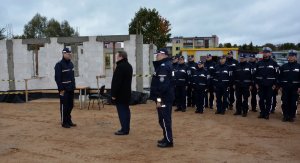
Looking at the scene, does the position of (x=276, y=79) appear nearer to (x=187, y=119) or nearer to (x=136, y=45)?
(x=187, y=119)

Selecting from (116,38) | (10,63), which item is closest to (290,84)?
(116,38)

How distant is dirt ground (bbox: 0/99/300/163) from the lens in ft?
21.1

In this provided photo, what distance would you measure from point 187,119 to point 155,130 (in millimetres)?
1857

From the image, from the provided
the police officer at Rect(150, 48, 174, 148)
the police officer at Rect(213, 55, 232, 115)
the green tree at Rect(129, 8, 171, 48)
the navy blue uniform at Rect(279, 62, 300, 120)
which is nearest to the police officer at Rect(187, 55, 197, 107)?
the police officer at Rect(213, 55, 232, 115)

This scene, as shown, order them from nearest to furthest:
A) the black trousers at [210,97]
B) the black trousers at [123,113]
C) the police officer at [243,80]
A: the black trousers at [123,113] → the police officer at [243,80] → the black trousers at [210,97]

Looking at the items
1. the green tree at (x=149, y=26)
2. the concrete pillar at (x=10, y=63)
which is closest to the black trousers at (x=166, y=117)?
the concrete pillar at (x=10, y=63)

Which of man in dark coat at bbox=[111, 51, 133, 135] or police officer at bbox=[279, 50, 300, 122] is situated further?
police officer at bbox=[279, 50, 300, 122]

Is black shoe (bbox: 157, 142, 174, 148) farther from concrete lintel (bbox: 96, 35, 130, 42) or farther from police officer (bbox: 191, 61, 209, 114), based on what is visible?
concrete lintel (bbox: 96, 35, 130, 42)

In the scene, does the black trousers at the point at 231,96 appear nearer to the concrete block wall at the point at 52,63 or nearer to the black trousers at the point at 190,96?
the black trousers at the point at 190,96

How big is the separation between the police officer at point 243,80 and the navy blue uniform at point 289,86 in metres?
1.01

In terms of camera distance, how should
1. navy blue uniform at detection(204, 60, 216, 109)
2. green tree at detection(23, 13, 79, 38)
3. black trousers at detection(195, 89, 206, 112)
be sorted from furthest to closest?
green tree at detection(23, 13, 79, 38)
navy blue uniform at detection(204, 60, 216, 109)
black trousers at detection(195, 89, 206, 112)

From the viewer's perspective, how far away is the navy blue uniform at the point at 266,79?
10.0m

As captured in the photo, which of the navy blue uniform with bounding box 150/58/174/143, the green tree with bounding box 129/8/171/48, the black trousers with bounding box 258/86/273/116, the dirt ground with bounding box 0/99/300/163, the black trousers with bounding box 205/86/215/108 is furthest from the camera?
the green tree with bounding box 129/8/171/48

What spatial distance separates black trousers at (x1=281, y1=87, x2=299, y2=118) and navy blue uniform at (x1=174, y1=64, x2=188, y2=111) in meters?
3.27
